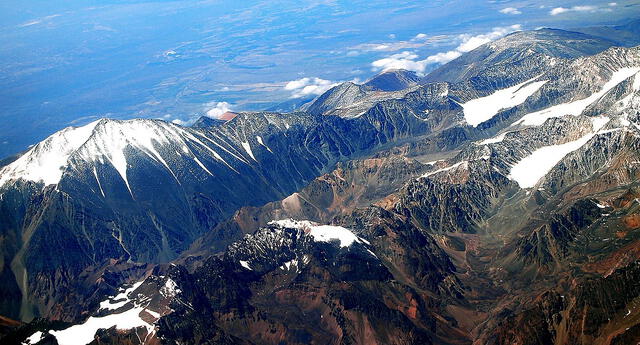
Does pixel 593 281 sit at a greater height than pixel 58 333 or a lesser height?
lesser

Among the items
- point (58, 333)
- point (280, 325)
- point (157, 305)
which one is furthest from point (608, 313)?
point (58, 333)

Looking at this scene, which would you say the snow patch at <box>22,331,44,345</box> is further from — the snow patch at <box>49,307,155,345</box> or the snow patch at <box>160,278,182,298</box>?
the snow patch at <box>160,278,182,298</box>

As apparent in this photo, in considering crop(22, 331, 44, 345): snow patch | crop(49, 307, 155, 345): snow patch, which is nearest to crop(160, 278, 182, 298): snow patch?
crop(49, 307, 155, 345): snow patch

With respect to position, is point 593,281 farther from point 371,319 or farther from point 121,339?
point 121,339

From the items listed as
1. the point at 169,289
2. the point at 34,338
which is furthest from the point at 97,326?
the point at 169,289

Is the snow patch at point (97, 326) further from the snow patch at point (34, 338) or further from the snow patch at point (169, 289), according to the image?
the snow patch at point (169, 289)

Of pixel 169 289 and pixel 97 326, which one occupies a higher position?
pixel 97 326

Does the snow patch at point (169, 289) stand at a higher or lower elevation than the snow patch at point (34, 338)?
lower

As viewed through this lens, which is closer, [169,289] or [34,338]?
[34,338]

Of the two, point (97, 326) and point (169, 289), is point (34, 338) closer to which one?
point (97, 326)

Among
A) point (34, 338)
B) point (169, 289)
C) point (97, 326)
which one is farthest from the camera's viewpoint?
point (169, 289)

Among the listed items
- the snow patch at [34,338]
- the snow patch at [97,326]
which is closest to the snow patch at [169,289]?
the snow patch at [97,326]
